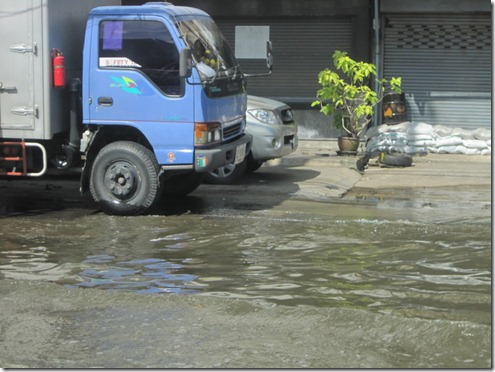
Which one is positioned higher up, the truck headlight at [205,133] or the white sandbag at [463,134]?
the truck headlight at [205,133]

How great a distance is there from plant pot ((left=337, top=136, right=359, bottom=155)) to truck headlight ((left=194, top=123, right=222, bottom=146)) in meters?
5.89

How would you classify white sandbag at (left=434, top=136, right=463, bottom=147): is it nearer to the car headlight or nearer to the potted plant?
the potted plant

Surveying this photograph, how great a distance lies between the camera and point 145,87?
10.5 meters

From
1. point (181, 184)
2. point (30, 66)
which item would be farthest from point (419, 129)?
point (30, 66)

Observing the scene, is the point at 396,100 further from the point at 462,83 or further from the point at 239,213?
the point at 239,213

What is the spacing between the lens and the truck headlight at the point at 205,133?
1041cm

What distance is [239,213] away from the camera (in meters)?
11.0

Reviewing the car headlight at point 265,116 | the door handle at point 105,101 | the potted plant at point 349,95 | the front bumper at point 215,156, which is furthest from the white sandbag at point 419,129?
the door handle at point 105,101

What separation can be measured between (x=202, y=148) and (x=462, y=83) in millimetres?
8630

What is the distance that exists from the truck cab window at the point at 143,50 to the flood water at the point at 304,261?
1756mm

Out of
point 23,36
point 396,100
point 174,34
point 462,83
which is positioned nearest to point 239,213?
point 174,34

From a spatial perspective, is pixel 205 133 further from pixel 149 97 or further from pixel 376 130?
pixel 376 130

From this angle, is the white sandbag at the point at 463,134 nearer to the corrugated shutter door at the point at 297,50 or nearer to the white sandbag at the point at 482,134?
the white sandbag at the point at 482,134

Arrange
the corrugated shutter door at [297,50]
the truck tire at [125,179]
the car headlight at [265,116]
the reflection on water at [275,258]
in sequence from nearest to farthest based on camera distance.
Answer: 1. the reflection on water at [275,258]
2. the truck tire at [125,179]
3. the car headlight at [265,116]
4. the corrugated shutter door at [297,50]
